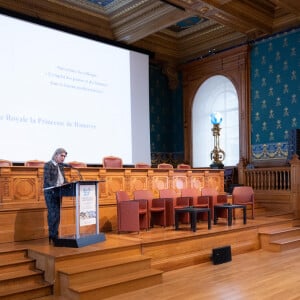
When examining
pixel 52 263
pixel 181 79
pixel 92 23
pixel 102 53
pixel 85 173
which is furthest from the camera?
pixel 181 79

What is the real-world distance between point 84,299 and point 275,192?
5.80 metres

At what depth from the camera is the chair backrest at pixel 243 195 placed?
7.36 meters

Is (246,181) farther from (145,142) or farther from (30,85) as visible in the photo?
(30,85)

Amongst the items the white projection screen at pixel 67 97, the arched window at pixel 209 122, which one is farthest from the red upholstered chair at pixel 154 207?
the arched window at pixel 209 122

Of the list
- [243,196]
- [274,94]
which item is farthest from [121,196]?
[274,94]

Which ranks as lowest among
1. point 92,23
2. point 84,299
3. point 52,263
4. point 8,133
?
point 84,299

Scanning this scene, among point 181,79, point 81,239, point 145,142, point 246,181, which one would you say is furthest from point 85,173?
point 181,79

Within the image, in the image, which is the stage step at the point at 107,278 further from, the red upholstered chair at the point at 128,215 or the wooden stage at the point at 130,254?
the red upholstered chair at the point at 128,215

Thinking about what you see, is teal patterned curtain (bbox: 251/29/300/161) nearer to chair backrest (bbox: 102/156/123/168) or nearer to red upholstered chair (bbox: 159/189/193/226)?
red upholstered chair (bbox: 159/189/193/226)

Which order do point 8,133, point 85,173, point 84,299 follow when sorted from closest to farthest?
1. point 84,299
2. point 85,173
3. point 8,133

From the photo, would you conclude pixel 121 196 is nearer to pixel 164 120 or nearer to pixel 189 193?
pixel 189 193

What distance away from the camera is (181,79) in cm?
1193

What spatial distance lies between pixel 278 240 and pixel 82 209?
339 centimetres

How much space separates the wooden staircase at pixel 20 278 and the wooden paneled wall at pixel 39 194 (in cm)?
70
